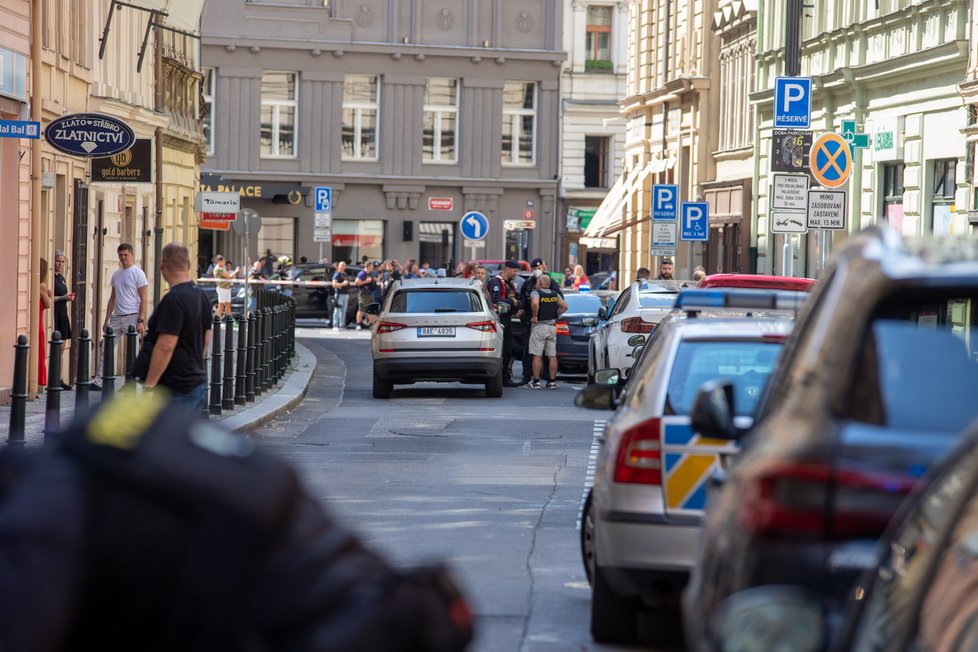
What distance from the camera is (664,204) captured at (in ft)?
122

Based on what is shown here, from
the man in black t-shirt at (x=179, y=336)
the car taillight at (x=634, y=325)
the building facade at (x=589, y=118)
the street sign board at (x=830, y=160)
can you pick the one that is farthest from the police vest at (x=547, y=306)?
the building facade at (x=589, y=118)

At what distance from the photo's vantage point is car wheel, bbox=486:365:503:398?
24.9m

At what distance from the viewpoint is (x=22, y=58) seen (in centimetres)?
2111

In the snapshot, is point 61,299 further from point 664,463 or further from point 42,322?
point 664,463

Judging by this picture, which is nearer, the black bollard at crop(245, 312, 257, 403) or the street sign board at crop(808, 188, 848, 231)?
the black bollard at crop(245, 312, 257, 403)

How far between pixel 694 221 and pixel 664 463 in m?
28.1

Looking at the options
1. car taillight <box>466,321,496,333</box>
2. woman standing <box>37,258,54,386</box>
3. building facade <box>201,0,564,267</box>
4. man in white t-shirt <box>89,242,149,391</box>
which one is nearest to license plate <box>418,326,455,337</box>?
car taillight <box>466,321,496,333</box>

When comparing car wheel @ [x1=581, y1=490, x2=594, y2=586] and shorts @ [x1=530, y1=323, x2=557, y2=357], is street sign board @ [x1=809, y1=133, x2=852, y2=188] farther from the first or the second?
car wheel @ [x1=581, y1=490, x2=594, y2=586]

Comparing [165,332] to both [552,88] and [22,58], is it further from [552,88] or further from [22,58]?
[552,88]

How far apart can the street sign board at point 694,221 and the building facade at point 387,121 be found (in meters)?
26.2

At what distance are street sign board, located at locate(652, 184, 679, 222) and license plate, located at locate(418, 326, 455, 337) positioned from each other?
13.1 metres

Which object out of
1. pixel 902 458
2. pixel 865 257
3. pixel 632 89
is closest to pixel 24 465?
pixel 902 458

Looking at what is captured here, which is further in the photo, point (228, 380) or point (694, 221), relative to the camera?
point (694, 221)

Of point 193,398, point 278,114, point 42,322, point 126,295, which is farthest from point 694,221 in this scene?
point 278,114
